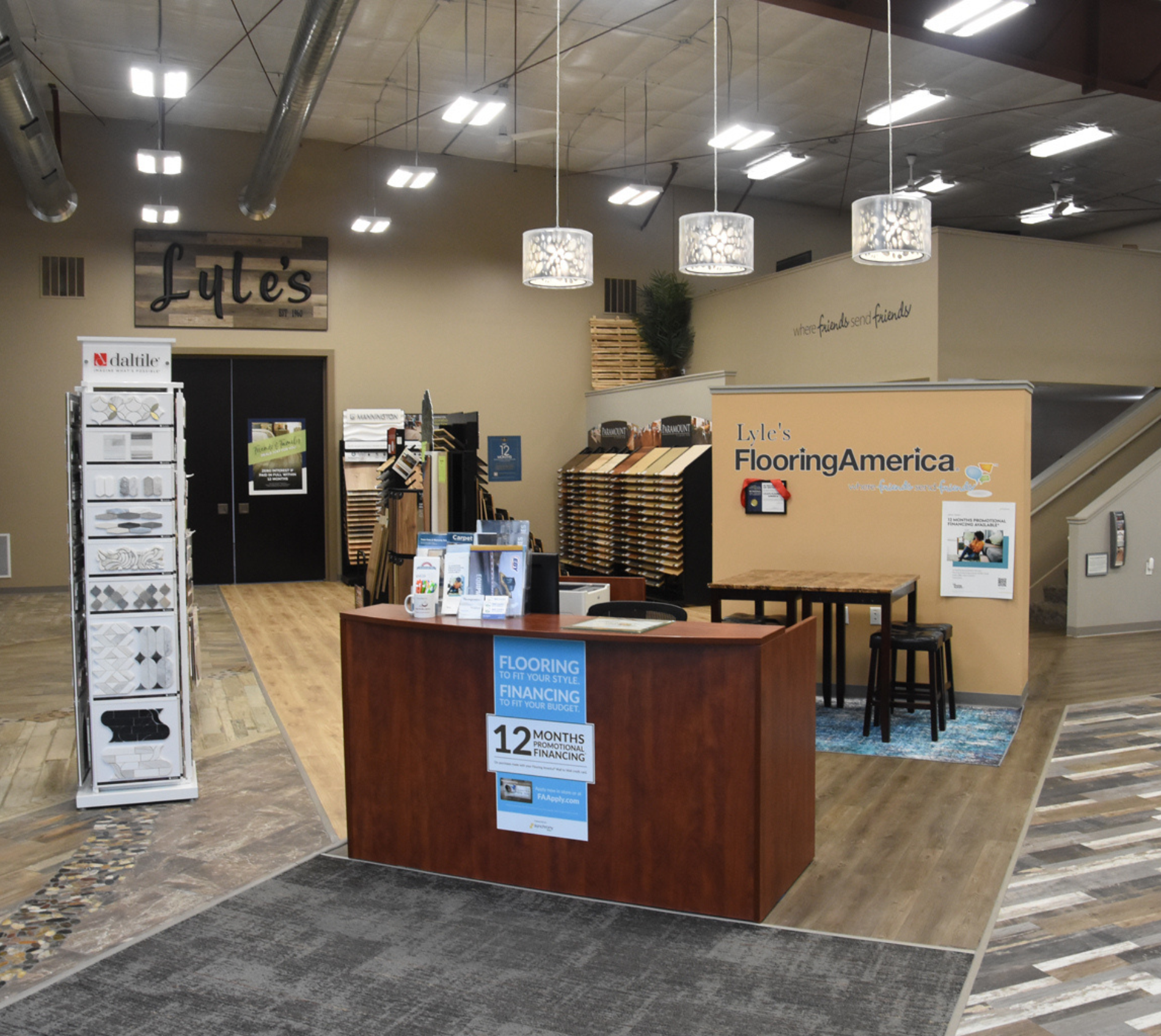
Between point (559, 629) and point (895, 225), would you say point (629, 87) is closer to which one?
point (895, 225)

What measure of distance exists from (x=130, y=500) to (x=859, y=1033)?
380 cm

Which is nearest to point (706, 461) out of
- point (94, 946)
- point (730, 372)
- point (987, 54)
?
point (730, 372)

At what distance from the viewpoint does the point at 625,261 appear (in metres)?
14.9

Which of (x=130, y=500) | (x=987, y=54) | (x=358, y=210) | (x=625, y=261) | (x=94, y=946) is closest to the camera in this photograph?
(x=94, y=946)

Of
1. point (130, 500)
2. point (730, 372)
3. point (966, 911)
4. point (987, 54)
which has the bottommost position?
point (966, 911)

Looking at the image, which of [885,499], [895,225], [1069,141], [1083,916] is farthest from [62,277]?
[1083,916]

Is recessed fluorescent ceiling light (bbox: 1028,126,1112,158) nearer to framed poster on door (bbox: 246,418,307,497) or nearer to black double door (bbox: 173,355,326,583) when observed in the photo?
black double door (bbox: 173,355,326,583)

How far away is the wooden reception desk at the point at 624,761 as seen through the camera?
3545mm

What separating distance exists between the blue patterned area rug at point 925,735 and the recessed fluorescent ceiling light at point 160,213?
28.4ft

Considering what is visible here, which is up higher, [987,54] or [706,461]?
[987,54]

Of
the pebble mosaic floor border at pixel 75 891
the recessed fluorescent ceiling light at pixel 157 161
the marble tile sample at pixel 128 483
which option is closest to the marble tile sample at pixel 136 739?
the pebble mosaic floor border at pixel 75 891

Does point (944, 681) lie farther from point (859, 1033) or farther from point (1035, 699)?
point (859, 1033)

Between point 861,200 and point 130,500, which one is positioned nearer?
point 130,500

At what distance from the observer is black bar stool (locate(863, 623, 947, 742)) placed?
237 inches
